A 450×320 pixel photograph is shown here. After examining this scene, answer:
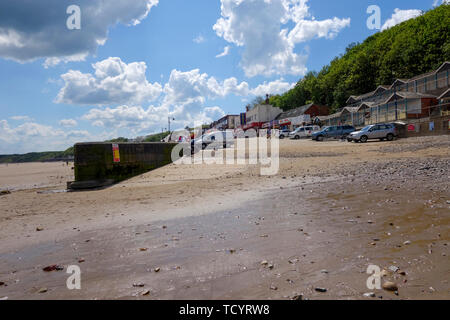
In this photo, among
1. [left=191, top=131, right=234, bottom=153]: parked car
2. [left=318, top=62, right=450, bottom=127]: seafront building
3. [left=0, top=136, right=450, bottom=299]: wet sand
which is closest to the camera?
[left=0, top=136, right=450, bottom=299]: wet sand

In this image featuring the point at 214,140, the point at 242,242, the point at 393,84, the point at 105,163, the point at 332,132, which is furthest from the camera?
the point at 393,84

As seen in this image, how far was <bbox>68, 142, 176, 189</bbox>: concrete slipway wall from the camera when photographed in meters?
13.2

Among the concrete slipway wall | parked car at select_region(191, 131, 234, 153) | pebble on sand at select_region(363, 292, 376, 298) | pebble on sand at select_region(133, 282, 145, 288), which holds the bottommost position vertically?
pebble on sand at select_region(133, 282, 145, 288)

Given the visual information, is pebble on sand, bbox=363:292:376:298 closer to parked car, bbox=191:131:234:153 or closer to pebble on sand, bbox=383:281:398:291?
pebble on sand, bbox=383:281:398:291

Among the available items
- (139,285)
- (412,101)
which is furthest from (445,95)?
(139,285)

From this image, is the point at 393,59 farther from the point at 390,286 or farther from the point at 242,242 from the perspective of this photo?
the point at 390,286

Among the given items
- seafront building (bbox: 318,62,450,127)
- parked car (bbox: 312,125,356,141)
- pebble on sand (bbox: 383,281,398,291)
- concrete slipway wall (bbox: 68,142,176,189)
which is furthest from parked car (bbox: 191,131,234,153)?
pebble on sand (bbox: 383,281,398,291)

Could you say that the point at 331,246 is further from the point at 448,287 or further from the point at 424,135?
the point at 424,135

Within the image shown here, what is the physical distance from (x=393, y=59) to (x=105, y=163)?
6409 centimetres

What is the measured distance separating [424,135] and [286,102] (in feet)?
242

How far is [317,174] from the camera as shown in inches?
453

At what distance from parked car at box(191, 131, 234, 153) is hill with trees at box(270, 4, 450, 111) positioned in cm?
4317

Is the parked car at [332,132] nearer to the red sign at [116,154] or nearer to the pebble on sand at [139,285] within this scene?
the red sign at [116,154]

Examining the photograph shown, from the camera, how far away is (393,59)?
58688 mm
